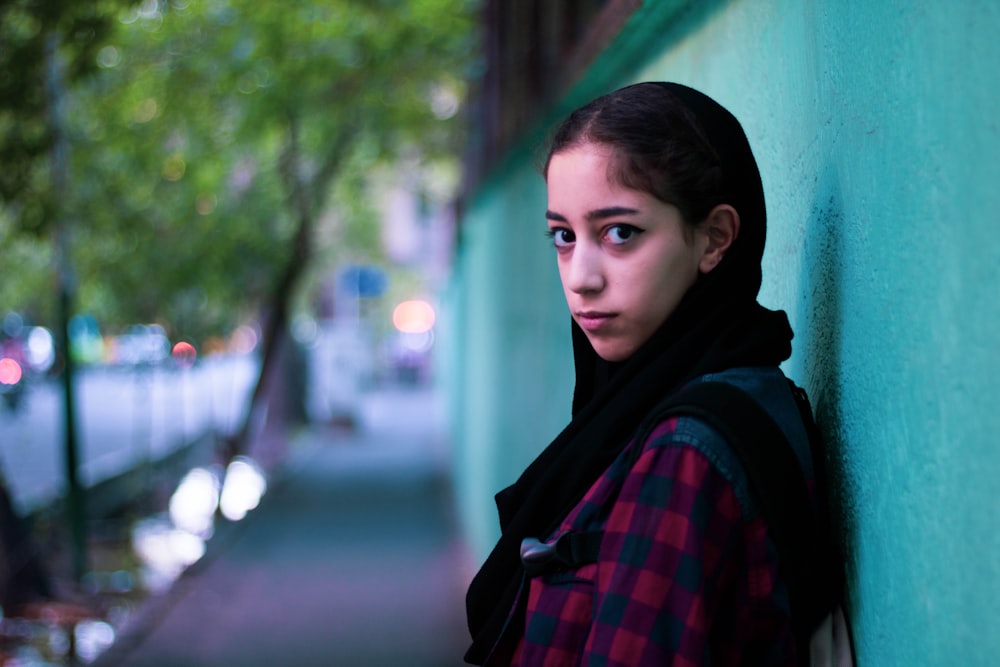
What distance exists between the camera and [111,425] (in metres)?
22.4

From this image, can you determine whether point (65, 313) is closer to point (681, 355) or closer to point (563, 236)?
point (563, 236)

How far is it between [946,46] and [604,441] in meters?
0.60

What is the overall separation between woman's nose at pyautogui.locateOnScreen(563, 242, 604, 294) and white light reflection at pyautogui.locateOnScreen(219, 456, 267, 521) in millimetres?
12310

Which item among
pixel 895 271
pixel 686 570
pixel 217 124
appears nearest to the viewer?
pixel 686 570

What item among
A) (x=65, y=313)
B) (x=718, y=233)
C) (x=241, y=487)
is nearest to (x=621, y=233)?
(x=718, y=233)

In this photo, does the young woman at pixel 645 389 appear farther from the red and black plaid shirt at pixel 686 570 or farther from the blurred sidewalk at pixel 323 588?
the blurred sidewalk at pixel 323 588

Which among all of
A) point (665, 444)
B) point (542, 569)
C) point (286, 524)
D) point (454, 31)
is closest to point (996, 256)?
point (665, 444)

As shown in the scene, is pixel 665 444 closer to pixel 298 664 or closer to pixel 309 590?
pixel 298 664

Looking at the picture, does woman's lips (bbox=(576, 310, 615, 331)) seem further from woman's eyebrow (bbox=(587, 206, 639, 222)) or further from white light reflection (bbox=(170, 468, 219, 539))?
white light reflection (bbox=(170, 468, 219, 539))

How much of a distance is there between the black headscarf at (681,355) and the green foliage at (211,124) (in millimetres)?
9463

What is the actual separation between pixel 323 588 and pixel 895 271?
7813 mm

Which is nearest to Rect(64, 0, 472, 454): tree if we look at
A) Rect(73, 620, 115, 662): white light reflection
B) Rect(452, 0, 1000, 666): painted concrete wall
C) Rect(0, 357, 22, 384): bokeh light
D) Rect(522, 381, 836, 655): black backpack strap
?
Rect(0, 357, 22, 384): bokeh light

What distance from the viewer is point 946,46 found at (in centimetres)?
126

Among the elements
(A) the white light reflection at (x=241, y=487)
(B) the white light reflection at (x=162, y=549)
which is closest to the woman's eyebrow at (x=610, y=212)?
(B) the white light reflection at (x=162, y=549)
